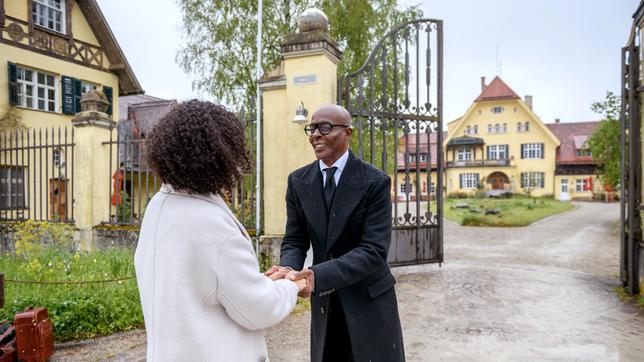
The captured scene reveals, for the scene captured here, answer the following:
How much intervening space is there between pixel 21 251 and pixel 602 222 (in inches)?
820

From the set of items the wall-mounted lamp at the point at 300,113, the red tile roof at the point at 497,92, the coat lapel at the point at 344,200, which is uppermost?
the red tile roof at the point at 497,92

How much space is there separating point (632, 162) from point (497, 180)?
3870 centimetres

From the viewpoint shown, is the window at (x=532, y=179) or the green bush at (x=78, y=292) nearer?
the green bush at (x=78, y=292)

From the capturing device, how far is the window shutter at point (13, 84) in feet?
48.2

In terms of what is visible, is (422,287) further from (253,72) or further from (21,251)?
(253,72)

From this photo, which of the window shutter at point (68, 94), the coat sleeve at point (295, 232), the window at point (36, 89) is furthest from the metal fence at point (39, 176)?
the coat sleeve at point (295, 232)

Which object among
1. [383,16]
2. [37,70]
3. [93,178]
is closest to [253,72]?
[383,16]

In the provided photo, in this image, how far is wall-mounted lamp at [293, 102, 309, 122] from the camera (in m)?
6.30

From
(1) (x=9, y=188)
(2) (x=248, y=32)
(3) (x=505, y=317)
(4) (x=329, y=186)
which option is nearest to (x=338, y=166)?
(4) (x=329, y=186)

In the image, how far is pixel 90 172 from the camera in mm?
8305

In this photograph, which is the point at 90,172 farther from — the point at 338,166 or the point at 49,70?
the point at 49,70

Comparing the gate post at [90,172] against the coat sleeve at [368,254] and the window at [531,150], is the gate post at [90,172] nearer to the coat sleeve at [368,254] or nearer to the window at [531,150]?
the coat sleeve at [368,254]

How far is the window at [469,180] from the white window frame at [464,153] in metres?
1.49

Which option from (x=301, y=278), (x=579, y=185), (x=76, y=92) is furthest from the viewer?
(x=579, y=185)
